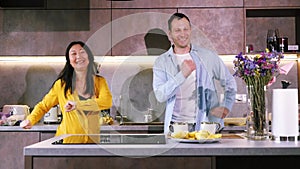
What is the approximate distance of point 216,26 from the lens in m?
3.91

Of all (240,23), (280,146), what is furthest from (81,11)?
(280,146)

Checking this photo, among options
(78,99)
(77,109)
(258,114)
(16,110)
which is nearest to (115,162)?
(258,114)

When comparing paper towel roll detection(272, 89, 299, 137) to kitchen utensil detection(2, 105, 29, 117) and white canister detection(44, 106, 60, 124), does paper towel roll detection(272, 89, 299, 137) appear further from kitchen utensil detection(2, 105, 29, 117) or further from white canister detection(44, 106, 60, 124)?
kitchen utensil detection(2, 105, 29, 117)

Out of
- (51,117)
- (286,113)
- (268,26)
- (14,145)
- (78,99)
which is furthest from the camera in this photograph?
(268,26)

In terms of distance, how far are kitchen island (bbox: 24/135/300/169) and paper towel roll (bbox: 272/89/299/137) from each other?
16cm

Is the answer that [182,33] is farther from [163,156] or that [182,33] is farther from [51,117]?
[163,156]

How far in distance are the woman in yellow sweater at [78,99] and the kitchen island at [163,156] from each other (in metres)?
1.11

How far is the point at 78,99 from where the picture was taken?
10.7ft

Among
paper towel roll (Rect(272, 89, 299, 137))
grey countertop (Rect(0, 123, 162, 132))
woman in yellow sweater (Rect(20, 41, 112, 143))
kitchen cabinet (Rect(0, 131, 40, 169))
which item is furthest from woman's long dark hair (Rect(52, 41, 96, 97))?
paper towel roll (Rect(272, 89, 299, 137))

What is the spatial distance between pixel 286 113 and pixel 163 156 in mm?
633

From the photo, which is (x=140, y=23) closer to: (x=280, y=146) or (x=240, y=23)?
(x=240, y=23)

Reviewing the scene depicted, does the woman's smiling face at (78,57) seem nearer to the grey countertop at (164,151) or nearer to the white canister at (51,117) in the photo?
the white canister at (51,117)

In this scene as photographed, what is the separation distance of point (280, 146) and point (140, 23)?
2.29 meters

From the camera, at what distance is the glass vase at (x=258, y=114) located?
2141mm
